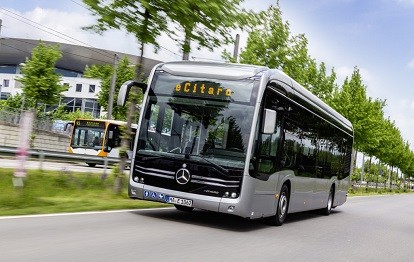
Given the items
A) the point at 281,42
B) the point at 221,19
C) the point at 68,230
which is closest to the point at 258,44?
the point at 281,42

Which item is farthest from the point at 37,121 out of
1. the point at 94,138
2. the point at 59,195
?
the point at 59,195

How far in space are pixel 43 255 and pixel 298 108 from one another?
7.77m

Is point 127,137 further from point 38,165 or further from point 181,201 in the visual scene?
point 38,165

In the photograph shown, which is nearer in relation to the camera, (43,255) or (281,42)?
(43,255)

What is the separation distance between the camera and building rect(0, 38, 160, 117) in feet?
268

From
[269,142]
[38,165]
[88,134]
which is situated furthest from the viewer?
[88,134]

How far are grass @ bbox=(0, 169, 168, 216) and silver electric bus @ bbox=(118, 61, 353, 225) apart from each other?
1452 mm

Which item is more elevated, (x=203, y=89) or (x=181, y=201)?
(x=203, y=89)

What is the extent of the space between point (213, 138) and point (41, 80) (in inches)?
1126

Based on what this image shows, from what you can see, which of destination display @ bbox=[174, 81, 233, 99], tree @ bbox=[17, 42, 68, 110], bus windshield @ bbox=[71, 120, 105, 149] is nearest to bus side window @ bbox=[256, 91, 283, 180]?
destination display @ bbox=[174, 81, 233, 99]

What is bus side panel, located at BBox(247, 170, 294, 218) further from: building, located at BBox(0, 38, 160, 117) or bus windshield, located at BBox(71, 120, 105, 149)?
building, located at BBox(0, 38, 160, 117)

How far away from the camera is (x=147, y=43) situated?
14.0 meters

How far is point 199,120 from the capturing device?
10.2 metres

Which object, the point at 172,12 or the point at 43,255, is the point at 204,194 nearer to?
the point at 43,255
